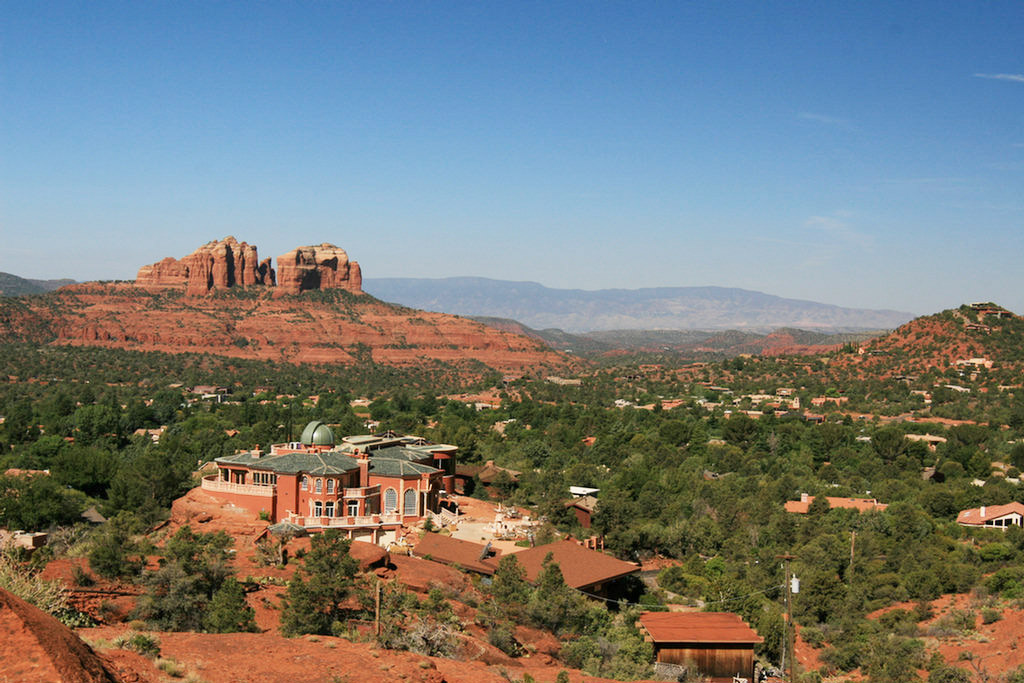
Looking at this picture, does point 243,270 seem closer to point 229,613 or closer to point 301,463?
point 301,463

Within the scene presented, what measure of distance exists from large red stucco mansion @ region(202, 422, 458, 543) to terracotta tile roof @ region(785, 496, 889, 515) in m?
21.6

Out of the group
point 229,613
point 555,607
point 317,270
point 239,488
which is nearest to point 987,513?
point 555,607

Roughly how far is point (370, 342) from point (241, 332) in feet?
64.0

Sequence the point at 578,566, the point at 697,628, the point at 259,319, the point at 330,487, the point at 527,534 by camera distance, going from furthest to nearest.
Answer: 1. the point at 259,319
2. the point at 527,534
3. the point at 330,487
4. the point at 578,566
5. the point at 697,628

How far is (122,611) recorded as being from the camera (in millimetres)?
25234

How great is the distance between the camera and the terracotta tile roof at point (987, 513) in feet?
165

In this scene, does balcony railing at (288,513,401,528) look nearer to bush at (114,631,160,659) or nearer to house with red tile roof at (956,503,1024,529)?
bush at (114,631,160,659)

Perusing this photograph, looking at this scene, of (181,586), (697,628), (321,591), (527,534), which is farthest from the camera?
(527,534)

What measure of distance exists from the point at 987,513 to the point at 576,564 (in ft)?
86.7

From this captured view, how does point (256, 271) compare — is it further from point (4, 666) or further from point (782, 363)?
point (4, 666)

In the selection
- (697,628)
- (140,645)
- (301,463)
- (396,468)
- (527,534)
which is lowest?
(697,628)

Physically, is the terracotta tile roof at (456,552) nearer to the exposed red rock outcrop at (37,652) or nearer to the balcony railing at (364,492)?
the balcony railing at (364,492)

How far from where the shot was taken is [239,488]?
4122cm

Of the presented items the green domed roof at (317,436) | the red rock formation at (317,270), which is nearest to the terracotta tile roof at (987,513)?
the green domed roof at (317,436)
